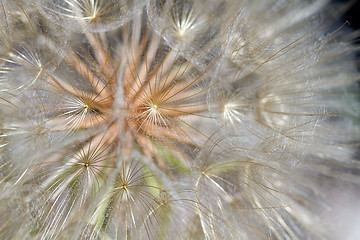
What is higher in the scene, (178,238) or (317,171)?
(317,171)

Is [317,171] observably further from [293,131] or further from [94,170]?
[94,170]

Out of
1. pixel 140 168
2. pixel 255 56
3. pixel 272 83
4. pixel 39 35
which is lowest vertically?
pixel 140 168

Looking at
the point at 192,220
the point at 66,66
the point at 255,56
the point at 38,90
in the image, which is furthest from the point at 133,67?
the point at 192,220

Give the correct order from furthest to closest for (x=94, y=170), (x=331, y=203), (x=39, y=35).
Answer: (x=331, y=203)
(x=39, y=35)
(x=94, y=170)

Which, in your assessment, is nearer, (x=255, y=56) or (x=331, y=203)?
(x=255, y=56)

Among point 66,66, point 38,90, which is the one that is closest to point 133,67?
point 66,66

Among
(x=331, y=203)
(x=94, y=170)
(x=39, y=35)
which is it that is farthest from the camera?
(x=331, y=203)

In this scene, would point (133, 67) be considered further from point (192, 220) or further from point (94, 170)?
point (192, 220)
